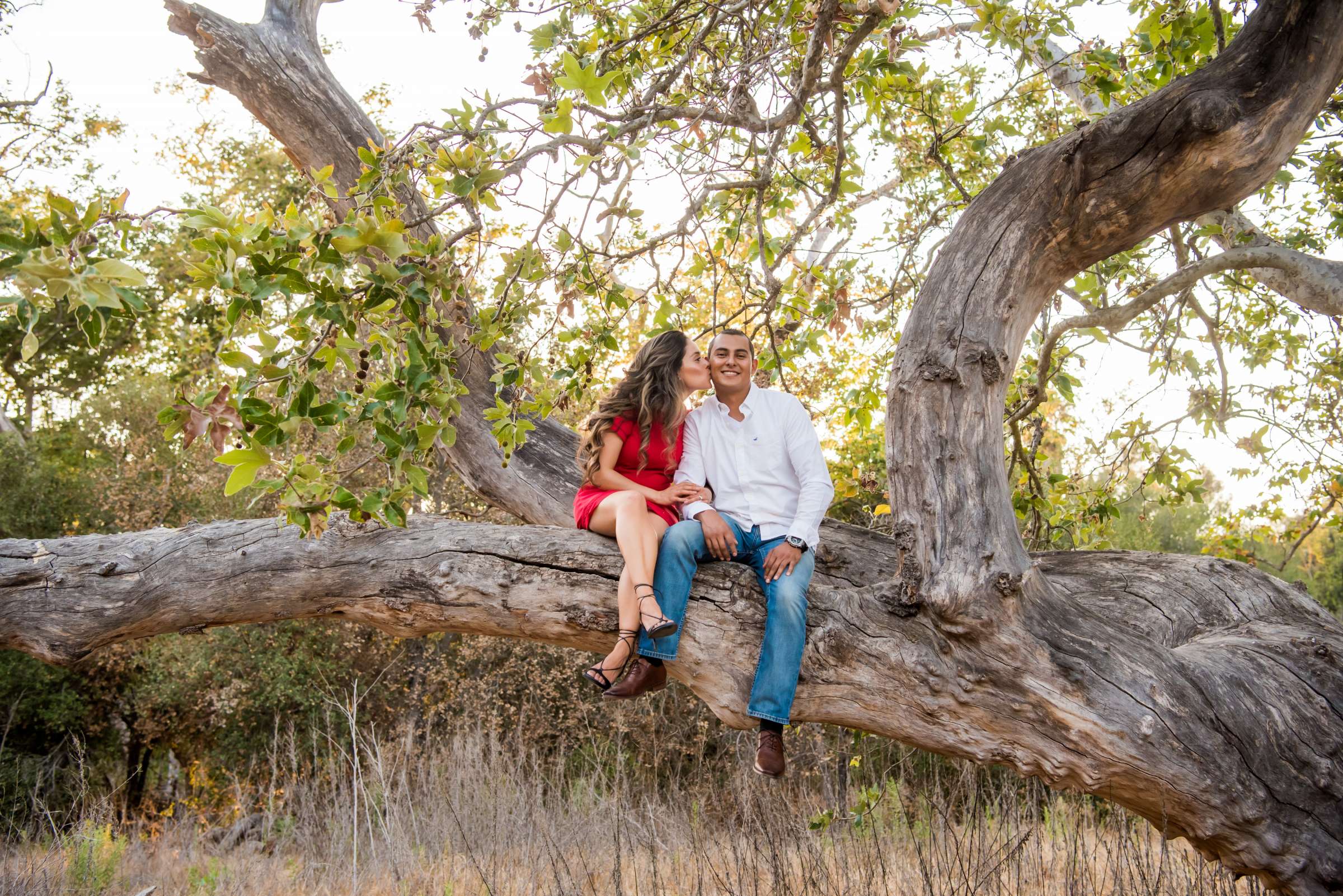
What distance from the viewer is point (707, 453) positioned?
3.82m

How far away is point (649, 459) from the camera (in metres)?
3.84

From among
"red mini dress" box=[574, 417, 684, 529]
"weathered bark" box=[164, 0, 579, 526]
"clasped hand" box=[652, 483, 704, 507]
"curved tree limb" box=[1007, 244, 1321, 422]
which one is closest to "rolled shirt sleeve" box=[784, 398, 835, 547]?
"clasped hand" box=[652, 483, 704, 507]

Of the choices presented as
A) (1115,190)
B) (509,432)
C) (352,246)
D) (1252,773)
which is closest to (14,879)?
(509,432)

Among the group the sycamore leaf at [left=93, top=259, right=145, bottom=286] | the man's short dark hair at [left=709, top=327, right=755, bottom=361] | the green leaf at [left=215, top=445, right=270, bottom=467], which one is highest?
the man's short dark hair at [left=709, top=327, right=755, bottom=361]

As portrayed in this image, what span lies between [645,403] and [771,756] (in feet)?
4.91


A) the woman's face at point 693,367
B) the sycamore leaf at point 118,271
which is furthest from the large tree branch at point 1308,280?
the sycamore leaf at point 118,271

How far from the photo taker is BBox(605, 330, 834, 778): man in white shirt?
3.01 metres

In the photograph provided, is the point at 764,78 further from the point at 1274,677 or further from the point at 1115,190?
the point at 1274,677

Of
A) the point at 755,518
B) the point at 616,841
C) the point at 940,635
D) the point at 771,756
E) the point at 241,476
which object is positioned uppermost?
the point at 241,476

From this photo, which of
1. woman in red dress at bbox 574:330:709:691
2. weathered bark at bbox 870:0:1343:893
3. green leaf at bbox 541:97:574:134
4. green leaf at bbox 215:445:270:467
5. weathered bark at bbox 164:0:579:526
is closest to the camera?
green leaf at bbox 215:445:270:467

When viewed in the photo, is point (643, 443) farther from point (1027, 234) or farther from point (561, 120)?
point (1027, 234)

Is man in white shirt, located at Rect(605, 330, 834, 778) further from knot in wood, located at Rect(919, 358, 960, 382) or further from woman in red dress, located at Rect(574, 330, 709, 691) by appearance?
knot in wood, located at Rect(919, 358, 960, 382)

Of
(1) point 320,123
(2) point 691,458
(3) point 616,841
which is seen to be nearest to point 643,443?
(2) point 691,458

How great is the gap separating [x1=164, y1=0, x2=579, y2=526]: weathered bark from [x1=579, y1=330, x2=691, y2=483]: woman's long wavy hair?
0.54m
